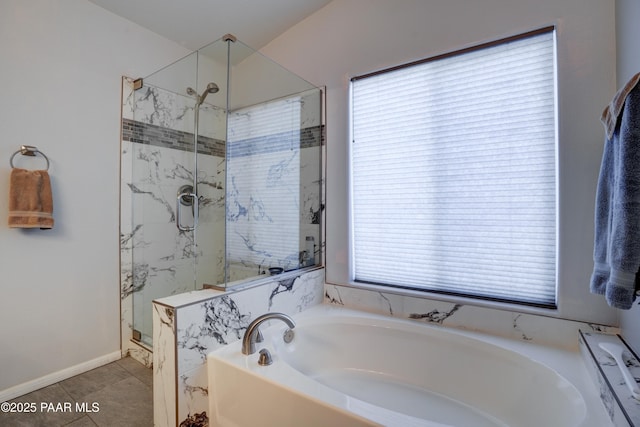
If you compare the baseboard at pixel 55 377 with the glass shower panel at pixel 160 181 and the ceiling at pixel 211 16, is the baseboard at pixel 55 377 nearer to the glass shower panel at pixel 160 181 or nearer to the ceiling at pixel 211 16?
the glass shower panel at pixel 160 181

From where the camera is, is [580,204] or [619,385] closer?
[619,385]

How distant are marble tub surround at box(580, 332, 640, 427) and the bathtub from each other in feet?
0.17

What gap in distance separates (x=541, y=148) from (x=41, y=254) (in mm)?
2911

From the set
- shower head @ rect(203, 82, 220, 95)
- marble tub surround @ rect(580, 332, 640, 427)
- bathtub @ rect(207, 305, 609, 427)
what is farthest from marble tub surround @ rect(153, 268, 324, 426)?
marble tub surround @ rect(580, 332, 640, 427)

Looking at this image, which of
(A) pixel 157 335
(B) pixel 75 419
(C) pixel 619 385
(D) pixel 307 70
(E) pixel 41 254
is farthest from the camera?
(D) pixel 307 70

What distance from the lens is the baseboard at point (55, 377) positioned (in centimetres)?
169

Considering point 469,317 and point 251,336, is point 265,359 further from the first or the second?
point 469,317

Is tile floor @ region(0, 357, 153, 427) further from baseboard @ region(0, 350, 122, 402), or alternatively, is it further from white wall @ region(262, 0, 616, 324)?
white wall @ region(262, 0, 616, 324)

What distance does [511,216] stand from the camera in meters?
1.66

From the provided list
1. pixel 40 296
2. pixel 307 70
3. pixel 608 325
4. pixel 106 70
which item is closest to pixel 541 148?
pixel 608 325

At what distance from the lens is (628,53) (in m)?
1.28

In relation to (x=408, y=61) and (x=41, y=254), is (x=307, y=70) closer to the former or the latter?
(x=408, y=61)

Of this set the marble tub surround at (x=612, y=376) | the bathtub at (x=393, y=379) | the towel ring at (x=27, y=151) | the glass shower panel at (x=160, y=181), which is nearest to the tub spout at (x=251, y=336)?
the bathtub at (x=393, y=379)

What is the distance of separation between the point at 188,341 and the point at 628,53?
2285mm
